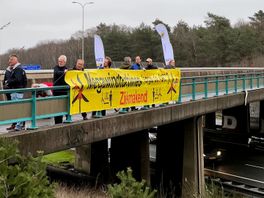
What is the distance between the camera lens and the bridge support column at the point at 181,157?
17531mm

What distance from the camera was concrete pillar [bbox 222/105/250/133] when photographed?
3328cm

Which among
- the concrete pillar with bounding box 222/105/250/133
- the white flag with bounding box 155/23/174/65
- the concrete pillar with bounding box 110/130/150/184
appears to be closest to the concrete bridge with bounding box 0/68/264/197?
the concrete pillar with bounding box 110/130/150/184

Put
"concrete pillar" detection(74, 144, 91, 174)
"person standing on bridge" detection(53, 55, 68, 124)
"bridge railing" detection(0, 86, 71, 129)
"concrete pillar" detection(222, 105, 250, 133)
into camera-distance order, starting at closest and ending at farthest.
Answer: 1. "bridge railing" detection(0, 86, 71, 129)
2. "person standing on bridge" detection(53, 55, 68, 124)
3. "concrete pillar" detection(74, 144, 91, 174)
4. "concrete pillar" detection(222, 105, 250, 133)

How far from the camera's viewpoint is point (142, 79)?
12.6 m

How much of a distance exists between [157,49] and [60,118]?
214ft

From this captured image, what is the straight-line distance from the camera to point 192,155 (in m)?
17.7

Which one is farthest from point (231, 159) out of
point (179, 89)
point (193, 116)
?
point (179, 89)

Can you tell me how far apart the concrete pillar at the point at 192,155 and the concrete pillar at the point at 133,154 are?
2.63 meters

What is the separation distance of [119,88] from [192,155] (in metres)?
7.28

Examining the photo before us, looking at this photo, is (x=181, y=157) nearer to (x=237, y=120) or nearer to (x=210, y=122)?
(x=237, y=120)

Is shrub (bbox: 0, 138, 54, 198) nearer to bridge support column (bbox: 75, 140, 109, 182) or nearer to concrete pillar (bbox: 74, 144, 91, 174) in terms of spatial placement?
bridge support column (bbox: 75, 140, 109, 182)

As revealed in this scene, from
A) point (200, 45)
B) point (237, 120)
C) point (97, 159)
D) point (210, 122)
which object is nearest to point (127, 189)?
point (97, 159)

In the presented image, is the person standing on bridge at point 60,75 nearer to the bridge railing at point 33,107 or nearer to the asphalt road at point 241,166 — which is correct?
the bridge railing at point 33,107

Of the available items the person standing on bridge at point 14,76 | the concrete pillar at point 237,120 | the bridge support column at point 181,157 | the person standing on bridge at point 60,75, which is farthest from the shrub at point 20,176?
the concrete pillar at point 237,120
